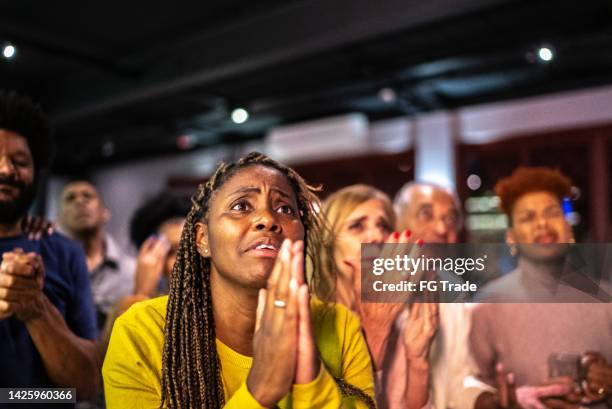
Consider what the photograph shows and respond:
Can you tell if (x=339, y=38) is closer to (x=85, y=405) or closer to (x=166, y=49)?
(x=166, y=49)

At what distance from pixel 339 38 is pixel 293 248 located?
331cm

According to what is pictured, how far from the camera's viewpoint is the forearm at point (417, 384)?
1564 millimetres

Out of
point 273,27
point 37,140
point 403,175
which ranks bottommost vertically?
point 37,140

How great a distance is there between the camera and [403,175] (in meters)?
6.00

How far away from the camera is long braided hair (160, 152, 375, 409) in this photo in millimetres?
1333

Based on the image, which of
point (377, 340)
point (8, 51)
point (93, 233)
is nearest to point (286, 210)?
point (377, 340)

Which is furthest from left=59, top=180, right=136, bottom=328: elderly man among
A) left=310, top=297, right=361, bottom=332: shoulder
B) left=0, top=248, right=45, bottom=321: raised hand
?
left=310, top=297, right=361, bottom=332: shoulder

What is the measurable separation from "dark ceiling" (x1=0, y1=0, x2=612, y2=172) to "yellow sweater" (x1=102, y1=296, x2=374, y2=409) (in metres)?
2.00

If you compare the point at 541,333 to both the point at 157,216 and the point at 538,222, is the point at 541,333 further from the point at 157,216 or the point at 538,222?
the point at 157,216

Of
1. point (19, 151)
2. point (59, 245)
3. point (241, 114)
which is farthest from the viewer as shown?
point (241, 114)

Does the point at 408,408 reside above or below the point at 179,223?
below

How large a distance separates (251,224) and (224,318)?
0.25 metres

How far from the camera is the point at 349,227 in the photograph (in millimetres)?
1905

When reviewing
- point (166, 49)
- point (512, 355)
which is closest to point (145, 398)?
point (512, 355)
